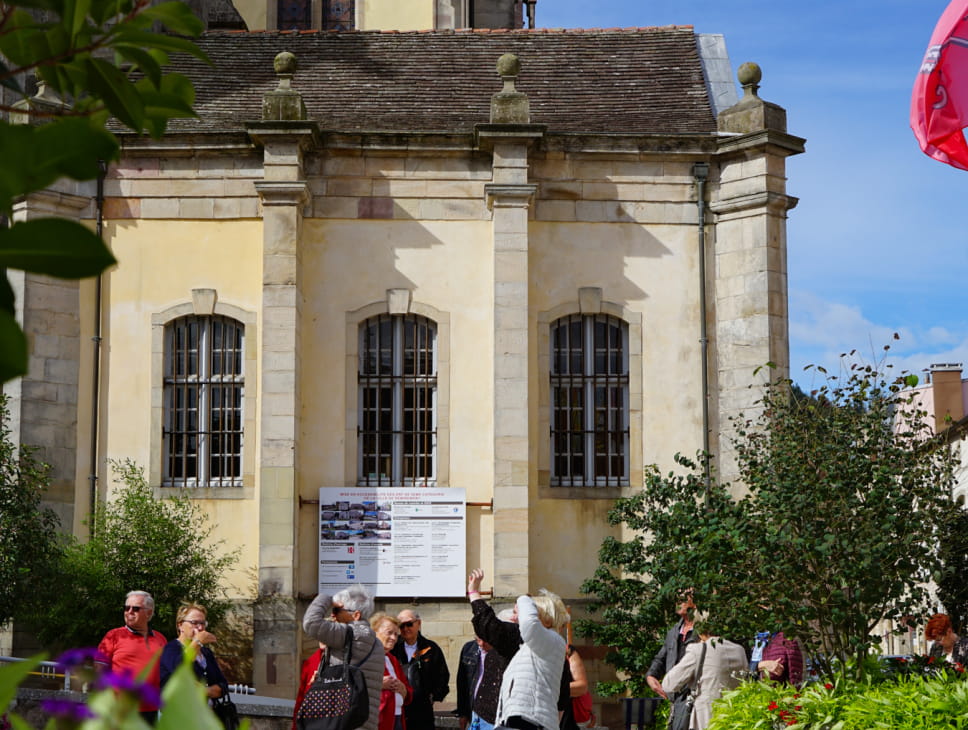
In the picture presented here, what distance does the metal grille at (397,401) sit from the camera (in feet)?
70.6

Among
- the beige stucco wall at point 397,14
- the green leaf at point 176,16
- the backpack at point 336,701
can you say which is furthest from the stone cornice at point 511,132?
the green leaf at point 176,16

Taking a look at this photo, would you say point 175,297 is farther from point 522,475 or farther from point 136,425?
point 522,475

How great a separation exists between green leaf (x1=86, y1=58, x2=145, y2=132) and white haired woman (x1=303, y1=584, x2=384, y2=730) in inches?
281

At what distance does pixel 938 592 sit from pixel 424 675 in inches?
258

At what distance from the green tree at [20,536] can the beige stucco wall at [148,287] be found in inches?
106

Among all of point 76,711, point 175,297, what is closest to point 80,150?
point 76,711

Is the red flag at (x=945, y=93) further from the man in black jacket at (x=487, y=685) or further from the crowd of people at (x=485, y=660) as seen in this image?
the man in black jacket at (x=487, y=685)

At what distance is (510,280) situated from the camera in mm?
21359

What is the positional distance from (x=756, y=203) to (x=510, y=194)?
3.54 meters

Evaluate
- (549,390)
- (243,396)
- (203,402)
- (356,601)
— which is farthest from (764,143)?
(356,601)

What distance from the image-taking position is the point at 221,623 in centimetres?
2031

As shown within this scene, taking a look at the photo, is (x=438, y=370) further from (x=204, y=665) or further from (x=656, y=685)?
(x=204, y=665)

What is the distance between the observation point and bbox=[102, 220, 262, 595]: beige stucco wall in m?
21.6

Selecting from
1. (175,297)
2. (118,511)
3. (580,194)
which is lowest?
(118,511)
